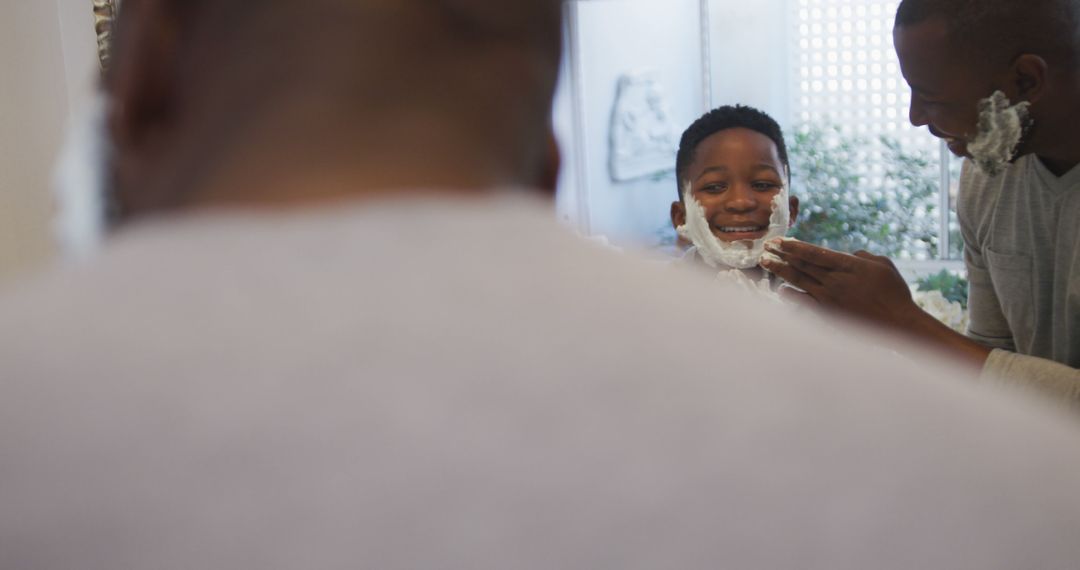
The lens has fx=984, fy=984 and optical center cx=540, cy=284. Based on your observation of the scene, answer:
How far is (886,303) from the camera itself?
1339mm

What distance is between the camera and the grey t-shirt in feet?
4.43

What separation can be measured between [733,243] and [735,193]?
91 mm

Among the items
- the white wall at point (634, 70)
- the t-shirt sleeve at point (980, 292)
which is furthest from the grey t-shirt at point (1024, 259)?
the white wall at point (634, 70)

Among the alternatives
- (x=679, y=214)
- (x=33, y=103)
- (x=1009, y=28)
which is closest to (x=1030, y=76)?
(x=1009, y=28)

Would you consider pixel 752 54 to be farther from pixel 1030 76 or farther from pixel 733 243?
pixel 1030 76

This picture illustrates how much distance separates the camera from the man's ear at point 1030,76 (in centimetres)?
125

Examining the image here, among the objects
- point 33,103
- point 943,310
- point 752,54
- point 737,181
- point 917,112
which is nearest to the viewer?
point 917,112

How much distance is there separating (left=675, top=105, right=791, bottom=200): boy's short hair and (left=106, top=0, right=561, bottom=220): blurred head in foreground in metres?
1.51

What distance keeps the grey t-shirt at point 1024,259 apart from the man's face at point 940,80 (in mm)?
161

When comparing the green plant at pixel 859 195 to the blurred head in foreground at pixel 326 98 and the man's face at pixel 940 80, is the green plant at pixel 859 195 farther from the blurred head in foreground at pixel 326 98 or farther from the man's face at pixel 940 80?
the blurred head in foreground at pixel 326 98

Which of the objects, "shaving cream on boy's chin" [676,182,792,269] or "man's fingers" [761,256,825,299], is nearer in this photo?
"man's fingers" [761,256,825,299]

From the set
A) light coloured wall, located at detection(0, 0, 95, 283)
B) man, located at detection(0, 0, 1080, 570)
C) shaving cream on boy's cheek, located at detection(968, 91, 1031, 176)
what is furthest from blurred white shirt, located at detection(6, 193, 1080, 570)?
light coloured wall, located at detection(0, 0, 95, 283)

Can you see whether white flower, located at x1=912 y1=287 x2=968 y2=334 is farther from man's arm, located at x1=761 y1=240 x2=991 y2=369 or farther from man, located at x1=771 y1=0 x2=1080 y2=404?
man's arm, located at x1=761 y1=240 x2=991 y2=369

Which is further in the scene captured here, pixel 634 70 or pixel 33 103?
pixel 634 70
